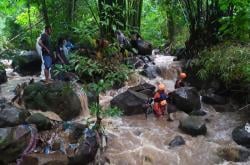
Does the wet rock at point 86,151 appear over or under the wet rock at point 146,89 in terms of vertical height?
under

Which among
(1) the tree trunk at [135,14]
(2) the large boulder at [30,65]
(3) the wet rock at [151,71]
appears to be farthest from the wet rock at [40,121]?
(1) the tree trunk at [135,14]

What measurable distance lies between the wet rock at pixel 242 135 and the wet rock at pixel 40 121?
4119 mm

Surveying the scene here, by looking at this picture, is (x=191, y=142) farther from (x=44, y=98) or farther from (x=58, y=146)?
(x=44, y=98)

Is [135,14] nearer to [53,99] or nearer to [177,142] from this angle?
[53,99]

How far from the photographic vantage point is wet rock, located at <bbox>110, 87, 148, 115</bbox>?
366 inches

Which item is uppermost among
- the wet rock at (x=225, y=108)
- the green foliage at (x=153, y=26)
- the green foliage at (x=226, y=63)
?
the green foliage at (x=153, y=26)

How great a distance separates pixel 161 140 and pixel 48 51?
3.81 m

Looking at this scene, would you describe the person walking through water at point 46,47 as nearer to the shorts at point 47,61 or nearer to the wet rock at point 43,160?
the shorts at point 47,61

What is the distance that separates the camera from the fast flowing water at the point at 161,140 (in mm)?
7301

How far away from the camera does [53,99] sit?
8.80 metres

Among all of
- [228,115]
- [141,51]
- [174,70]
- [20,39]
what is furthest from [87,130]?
[20,39]

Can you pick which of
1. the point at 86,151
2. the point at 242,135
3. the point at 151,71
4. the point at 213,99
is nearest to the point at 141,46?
the point at 151,71

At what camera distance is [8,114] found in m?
7.40

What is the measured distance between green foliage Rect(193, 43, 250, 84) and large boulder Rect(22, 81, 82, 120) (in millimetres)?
4108
